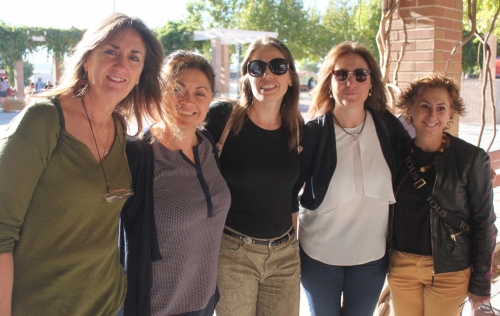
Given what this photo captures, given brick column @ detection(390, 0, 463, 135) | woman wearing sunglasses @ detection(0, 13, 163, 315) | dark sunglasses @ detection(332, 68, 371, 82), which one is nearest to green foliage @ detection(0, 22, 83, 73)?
brick column @ detection(390, 0, 463, 135)

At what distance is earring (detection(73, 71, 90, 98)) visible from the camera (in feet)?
5.54

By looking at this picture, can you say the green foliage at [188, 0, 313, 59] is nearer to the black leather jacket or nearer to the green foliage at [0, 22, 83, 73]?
the green foliage at [0, 22, 83, 73]

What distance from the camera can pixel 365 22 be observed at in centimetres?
2192

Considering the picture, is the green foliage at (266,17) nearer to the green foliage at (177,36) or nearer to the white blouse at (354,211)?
the green foliage at (177,36)

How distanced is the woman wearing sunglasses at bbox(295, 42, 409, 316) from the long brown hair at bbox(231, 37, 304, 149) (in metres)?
0.10

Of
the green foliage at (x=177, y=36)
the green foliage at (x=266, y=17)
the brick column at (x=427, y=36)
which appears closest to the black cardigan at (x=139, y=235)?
the brick column at (x=427, y=36)

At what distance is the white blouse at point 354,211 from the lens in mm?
2385

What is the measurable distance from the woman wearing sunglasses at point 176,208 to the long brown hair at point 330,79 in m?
0.78

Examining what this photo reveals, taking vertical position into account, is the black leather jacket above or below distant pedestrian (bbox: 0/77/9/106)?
below

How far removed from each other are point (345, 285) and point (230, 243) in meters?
0.73

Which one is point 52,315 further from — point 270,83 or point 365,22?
point 365,22

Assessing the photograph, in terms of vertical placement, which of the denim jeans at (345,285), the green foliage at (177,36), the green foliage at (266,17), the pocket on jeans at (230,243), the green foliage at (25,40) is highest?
the green foliage at (266,17)

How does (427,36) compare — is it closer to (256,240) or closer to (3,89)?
(256,240)

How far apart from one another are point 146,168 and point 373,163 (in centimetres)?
125
